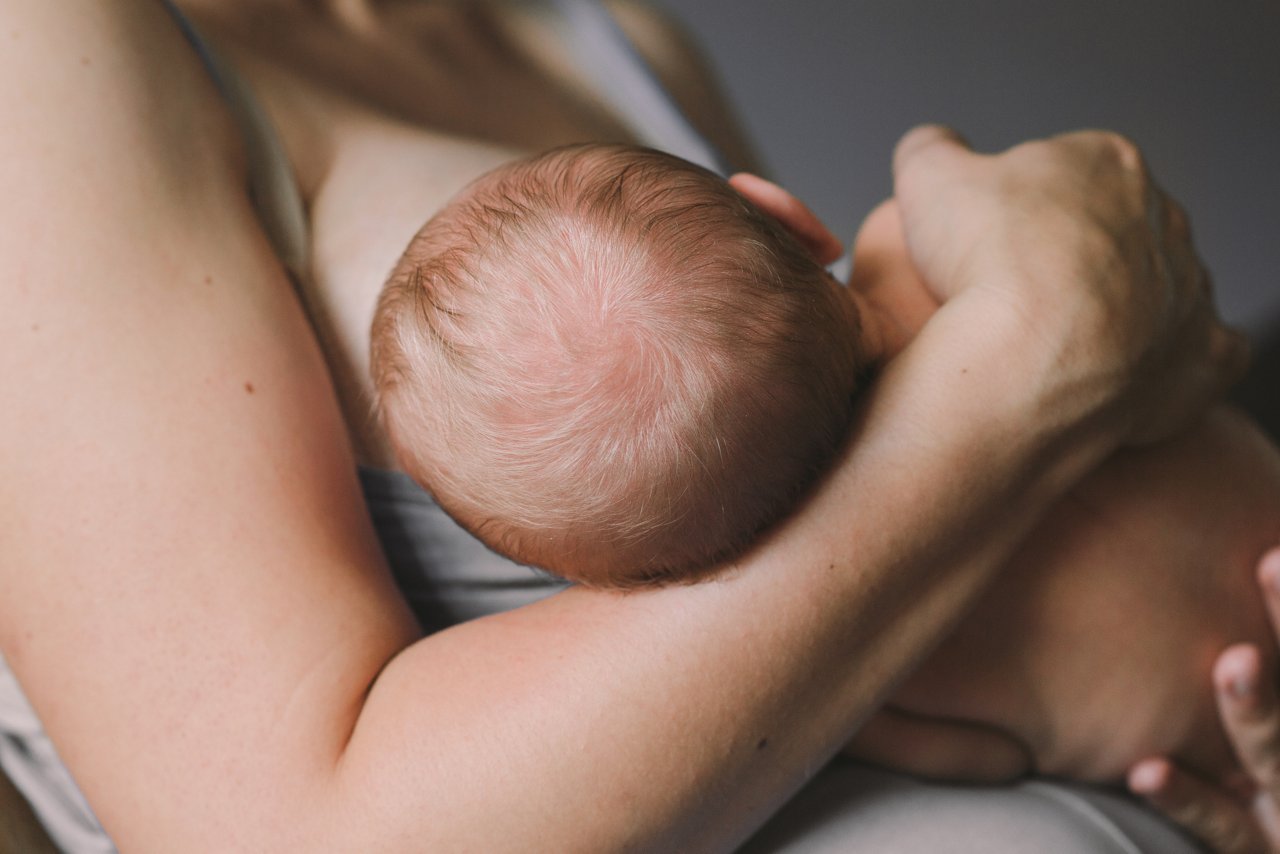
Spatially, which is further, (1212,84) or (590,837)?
(1212,84)

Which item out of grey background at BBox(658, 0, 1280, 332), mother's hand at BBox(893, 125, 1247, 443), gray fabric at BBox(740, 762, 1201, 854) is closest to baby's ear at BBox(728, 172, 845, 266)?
mother's hand at BBox(893, 125, 1247, 443)

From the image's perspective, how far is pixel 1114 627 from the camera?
2.52ft

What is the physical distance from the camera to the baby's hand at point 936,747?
0.75 metres

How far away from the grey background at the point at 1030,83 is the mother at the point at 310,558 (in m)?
1.55

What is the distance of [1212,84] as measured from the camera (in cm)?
214

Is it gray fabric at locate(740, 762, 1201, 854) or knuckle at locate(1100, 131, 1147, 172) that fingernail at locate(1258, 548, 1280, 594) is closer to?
gray fabric at locate(740, 762, 1201, 854)

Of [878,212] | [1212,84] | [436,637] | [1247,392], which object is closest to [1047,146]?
[878,212]

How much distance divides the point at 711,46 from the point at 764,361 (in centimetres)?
174

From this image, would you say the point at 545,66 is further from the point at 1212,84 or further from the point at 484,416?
the point at 1212,84

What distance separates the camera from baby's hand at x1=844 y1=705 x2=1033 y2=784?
75 cm

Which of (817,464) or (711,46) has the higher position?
(711,46)

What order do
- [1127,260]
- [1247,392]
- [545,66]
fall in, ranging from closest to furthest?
[1127,260] < [545,66] < [1247,392]

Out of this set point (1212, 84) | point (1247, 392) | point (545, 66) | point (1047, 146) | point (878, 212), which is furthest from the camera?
point (1212, 84)

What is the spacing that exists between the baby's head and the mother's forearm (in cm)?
3
